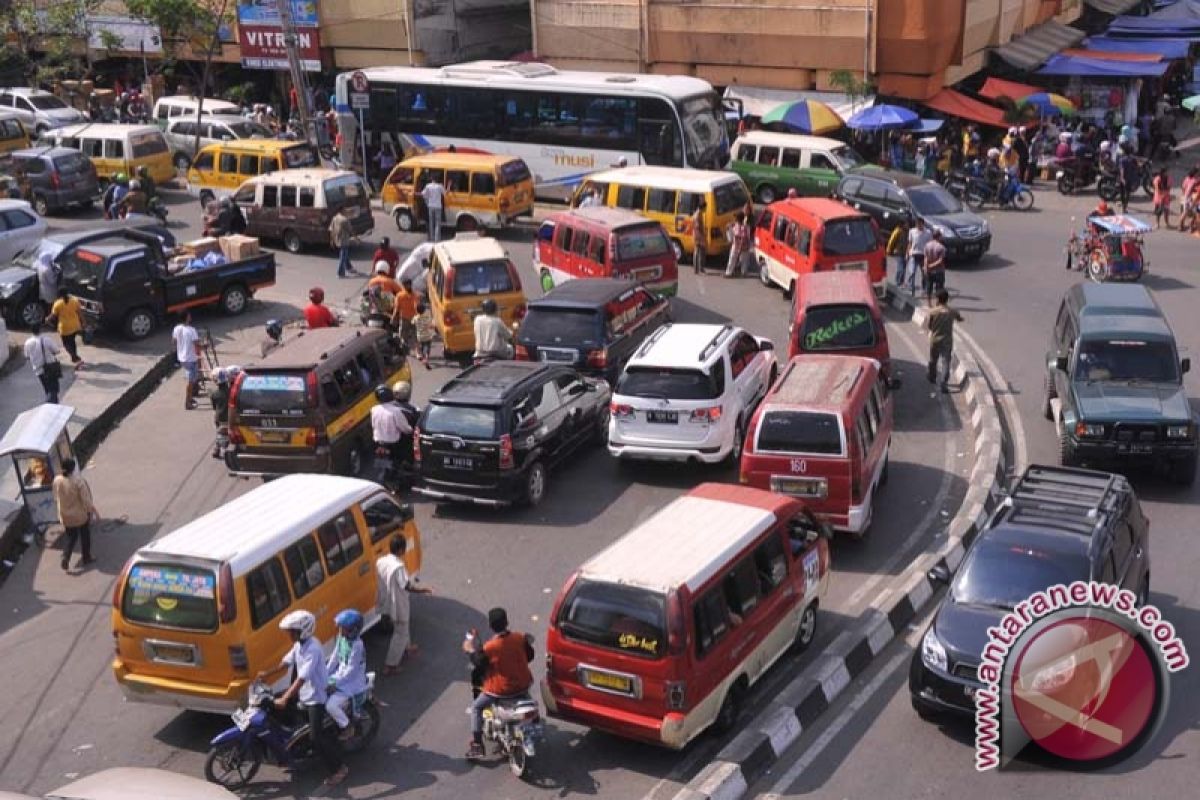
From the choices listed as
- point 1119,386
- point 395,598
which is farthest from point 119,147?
point 1119,386

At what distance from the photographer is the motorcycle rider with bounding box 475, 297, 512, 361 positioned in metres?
21.2

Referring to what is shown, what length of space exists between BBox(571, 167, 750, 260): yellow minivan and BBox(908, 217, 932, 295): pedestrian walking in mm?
3896

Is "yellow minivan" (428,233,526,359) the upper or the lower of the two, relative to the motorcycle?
upper

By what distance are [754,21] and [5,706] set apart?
32.3 metres

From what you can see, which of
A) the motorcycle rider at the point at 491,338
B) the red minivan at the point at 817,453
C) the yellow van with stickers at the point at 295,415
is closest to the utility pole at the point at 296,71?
the motorcycle rider at the point at 491,338

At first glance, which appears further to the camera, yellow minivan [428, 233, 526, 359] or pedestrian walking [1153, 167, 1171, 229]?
pedestrian walking [1153, 167, 1171, 229]

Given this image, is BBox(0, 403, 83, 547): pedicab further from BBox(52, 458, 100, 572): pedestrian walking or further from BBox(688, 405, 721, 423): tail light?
BBox(688, 405, 721, 423): tail light

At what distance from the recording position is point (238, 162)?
34.8m

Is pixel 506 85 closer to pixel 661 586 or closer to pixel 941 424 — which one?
pixel 941 424

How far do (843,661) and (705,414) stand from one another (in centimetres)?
534

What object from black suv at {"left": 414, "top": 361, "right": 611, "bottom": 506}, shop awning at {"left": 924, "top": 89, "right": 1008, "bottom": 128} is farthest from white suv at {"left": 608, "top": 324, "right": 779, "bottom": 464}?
shop awning at {"left": 924, "top": 89, "right": 1008, "bottom": 128}

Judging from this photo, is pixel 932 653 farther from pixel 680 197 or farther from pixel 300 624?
pixel 680 197

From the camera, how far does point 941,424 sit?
20.0m

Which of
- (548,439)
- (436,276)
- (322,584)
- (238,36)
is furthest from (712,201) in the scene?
(238,36)
